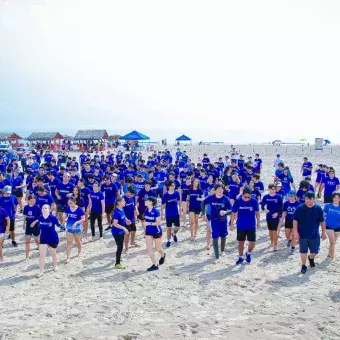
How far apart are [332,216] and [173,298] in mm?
4005

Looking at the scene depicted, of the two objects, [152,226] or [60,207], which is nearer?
[152,226]

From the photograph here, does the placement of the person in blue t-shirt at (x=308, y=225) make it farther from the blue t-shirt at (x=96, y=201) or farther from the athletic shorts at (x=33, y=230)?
the athletic shorts at (x=33, y=230)

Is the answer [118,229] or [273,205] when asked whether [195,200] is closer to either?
[273,205]

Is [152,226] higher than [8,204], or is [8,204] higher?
[8,204]

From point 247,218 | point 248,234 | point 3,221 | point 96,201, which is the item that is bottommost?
point 248,234

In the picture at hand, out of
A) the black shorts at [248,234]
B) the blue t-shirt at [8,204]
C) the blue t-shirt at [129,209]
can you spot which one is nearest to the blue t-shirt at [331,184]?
the black shorts at [248,234]

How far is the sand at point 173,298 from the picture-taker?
564cm

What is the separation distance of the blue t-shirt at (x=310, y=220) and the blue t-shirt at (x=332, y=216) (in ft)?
2.38

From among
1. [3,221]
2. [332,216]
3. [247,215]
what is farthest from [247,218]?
[3,221]

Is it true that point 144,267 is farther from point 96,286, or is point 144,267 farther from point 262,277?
point 262,277

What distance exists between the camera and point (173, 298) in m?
6.75

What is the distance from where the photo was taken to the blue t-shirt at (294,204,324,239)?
7.81 m

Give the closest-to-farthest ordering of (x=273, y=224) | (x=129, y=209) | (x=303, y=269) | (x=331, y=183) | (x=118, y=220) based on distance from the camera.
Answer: (x=303, y=269), (x=118, y=220), (x=273, y=224), (x=129, y=209), (x=331, y=183)

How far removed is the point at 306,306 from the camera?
6.34m
